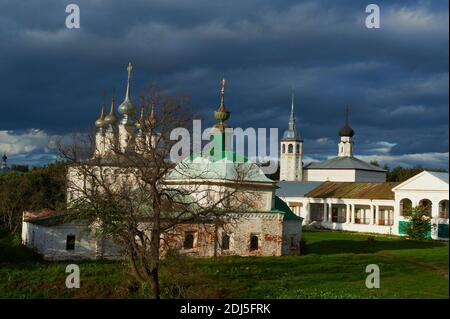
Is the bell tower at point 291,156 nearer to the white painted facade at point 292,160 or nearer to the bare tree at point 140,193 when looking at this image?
the white painted facade at point 292,160

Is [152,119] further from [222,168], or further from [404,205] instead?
[404,205]

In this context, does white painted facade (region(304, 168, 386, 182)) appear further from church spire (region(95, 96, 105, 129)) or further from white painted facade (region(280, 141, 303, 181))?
church spire (region(95, 96, 105, 129))

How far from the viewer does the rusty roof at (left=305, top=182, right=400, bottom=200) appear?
174ft

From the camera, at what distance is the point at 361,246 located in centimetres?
3934

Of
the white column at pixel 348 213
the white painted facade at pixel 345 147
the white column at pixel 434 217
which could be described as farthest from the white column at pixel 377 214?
the white painted facade at pixel 345 147

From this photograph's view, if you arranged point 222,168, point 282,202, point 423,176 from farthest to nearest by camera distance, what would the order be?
point 423,176 → point 282,202 → point 222,168

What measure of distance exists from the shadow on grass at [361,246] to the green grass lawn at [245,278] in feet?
13.2

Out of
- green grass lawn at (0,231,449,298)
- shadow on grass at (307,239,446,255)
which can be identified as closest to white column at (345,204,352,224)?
shadow on grass at (307,239,446,255)

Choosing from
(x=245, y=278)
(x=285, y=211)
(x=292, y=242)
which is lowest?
(x=245, y=278)

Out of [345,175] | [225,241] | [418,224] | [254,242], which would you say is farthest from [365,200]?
[225,241]

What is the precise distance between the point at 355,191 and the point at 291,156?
29.1 m

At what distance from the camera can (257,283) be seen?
25.8m

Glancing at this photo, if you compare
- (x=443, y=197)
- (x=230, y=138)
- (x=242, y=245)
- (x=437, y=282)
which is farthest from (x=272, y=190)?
(x=443, y=197)
